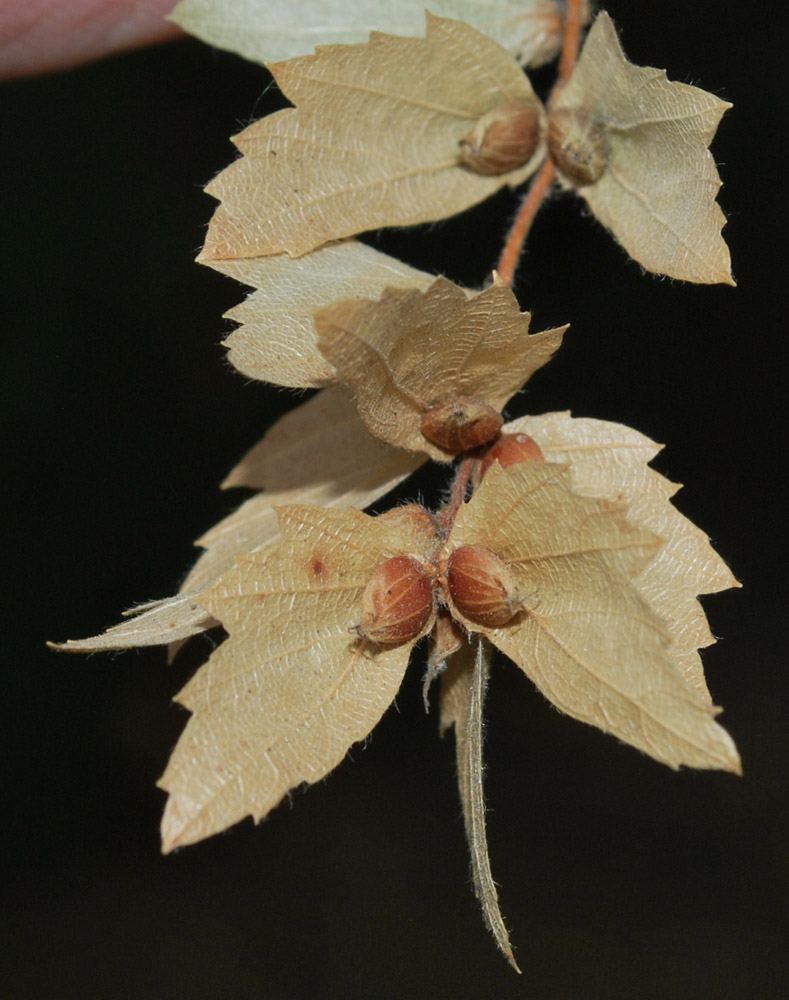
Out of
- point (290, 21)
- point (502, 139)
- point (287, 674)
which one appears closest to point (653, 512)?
point (287, 674)

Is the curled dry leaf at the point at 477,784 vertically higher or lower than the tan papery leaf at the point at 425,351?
lower

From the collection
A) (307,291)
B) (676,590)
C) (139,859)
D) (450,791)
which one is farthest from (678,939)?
(307,291)

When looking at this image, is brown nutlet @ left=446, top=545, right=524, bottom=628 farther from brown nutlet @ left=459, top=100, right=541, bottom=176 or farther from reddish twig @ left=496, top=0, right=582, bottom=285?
brown nutlet @ left=459, top=100, right=541, bottom=176

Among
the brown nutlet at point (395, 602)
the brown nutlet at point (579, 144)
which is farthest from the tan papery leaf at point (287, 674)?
the brown nutlet at point (579, 144)

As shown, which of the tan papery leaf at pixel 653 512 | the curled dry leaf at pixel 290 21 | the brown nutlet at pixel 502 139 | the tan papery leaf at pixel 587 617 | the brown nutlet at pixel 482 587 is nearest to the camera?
the tan papery leaf at pixel 587 617

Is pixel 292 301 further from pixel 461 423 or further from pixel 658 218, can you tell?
pixel 658 218

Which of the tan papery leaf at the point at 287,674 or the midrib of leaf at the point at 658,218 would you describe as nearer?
the tan papery leaf at the point at 287,674

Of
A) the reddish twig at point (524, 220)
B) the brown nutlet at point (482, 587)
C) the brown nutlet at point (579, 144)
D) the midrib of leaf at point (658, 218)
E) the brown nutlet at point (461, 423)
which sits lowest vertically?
the brown nutlet at point (482, 587)

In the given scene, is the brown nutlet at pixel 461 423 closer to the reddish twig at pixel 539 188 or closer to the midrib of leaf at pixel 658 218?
the reddish twig at pixel 539 188
